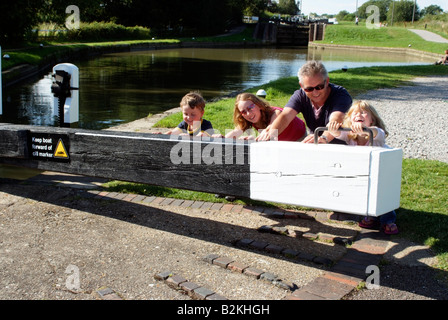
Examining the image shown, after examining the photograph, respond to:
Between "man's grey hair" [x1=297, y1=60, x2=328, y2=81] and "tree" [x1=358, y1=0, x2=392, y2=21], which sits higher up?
"tree" [x1=358, y1=0, x2=392, y2=21]

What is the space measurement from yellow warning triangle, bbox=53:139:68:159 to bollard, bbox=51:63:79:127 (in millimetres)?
1279

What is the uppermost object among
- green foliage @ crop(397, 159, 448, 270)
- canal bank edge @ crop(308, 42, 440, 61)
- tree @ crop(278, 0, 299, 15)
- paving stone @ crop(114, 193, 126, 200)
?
tree @ crop(278, 0, 299, 15)

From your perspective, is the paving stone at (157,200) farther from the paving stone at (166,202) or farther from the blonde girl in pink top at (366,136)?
the blonde girl in pink top at (366,136)

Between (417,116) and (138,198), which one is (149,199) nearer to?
(138,198)

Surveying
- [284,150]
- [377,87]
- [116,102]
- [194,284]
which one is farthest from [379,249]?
[377,87]

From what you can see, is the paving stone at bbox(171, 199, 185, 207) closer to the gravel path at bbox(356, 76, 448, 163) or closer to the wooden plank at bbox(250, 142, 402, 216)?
the wooden plank at bbox(250, 142, 402, 216)

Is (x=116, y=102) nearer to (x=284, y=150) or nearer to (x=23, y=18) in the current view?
(x=284, y=150)

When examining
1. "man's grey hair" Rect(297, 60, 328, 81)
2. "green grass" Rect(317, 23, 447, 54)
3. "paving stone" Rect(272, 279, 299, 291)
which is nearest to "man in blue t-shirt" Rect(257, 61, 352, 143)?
"man's grey hair" Rect(297, 60, 328, 81)

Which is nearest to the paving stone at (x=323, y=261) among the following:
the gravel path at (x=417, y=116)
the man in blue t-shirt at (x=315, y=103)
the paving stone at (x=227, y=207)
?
the man in blue t-shirt at (x=315, y=103)

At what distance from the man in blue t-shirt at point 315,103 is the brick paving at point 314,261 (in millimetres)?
751

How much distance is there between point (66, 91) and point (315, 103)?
2.80m

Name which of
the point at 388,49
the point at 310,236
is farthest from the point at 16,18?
the point at 388,49

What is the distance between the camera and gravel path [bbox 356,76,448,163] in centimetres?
682

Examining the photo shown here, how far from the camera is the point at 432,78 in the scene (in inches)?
683
